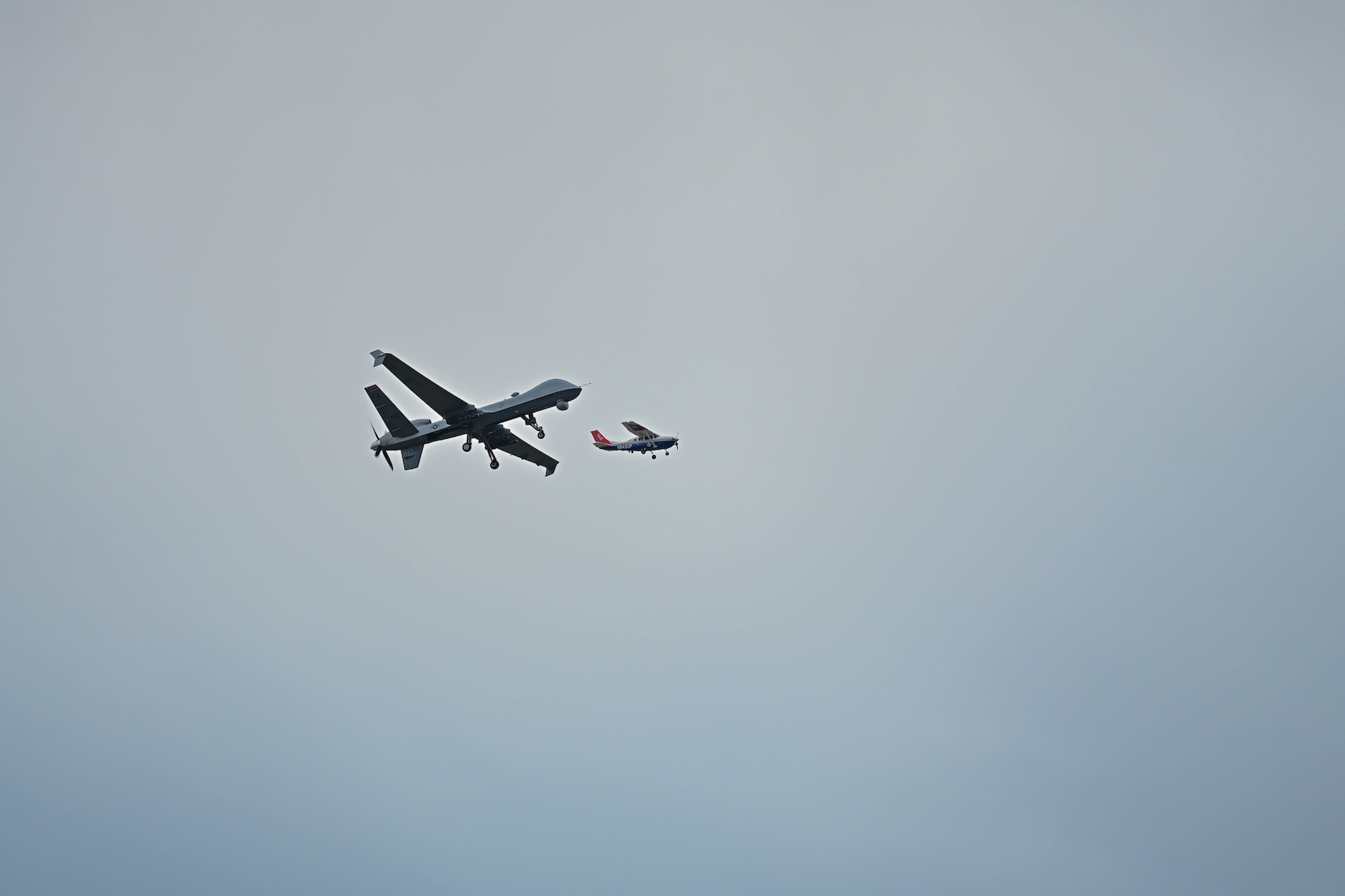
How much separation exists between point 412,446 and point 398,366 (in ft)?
25.5

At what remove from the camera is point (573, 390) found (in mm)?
68625

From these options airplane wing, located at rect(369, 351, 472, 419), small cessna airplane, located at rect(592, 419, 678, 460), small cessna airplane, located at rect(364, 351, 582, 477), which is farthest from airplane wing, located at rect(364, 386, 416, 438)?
small cessna airplane, located at rect(592, 419, 678, 460)

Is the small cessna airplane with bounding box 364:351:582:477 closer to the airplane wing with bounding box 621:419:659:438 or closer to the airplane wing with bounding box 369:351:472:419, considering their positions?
the airplane wing with bounding box 369:351:472:419

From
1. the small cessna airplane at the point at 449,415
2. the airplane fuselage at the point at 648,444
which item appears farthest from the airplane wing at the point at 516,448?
the airplane fuselage at the point at 648,444

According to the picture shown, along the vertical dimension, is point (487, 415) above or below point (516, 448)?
below

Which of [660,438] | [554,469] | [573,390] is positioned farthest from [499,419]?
[660,438]

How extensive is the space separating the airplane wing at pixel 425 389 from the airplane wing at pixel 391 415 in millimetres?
2914

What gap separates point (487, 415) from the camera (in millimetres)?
70250

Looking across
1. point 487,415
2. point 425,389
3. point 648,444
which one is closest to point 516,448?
point 487,415

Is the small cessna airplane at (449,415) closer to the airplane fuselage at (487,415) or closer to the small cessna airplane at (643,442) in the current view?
the airplane fuselage at (487,415)

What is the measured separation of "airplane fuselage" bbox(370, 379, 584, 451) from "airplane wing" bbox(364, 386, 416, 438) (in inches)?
14.9

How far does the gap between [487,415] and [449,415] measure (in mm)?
2583

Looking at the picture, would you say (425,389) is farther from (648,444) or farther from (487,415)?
(648,444)

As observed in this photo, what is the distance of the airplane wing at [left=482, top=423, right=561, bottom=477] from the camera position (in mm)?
73250
